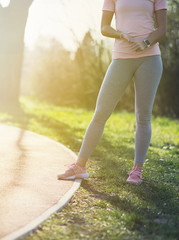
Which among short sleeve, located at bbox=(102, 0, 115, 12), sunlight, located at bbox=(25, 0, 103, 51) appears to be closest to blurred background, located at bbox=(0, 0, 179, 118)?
sunlight, located at bbox=(25, 0, 103, 51)

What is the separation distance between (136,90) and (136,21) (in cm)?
67

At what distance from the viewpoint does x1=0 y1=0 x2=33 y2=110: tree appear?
16172mm

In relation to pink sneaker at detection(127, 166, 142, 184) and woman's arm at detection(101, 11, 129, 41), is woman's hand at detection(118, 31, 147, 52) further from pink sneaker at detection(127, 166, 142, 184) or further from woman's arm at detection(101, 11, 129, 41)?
pink sneaker at detection(127, 166, 142, 184)

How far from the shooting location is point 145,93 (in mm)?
4891

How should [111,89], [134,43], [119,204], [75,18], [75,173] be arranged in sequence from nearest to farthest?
[119,204]
[134,43]
[111,89]
[75,173]
[75,18]

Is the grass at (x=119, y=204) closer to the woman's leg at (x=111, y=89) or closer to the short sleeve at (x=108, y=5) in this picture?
the woman's leg at (x=111, y=89)

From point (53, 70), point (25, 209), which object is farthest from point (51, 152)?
point (53, 70)

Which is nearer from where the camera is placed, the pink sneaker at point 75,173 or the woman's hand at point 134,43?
the woman's hand at point 134,43

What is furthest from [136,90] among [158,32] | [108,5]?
[108,5]

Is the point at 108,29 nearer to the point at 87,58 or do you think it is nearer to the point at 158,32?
the point at 158,32

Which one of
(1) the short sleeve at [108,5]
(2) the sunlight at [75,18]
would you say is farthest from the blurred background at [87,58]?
(1) the short sleeve at [108,5]

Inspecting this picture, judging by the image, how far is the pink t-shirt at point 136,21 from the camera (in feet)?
15.8

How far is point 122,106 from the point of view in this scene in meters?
18.4

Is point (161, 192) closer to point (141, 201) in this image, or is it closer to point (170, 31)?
point (141, 201)
